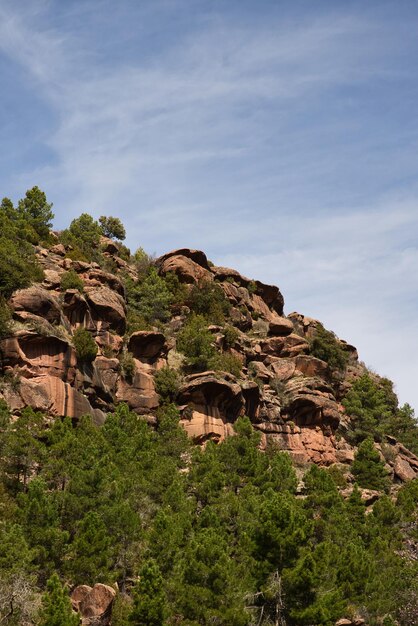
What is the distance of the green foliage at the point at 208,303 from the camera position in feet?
249

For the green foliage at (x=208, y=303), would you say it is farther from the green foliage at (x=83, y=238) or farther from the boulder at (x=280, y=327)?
the green foliage at (x=83, y=238)

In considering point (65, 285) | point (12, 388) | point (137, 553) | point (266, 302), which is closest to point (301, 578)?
point (137, 553)

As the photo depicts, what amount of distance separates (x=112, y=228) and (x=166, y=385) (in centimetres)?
5259

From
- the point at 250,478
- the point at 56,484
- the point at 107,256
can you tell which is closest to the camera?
Answer: the point at 56,484

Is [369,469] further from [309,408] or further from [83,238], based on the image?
[83,238]

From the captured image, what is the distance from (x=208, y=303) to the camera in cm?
7756

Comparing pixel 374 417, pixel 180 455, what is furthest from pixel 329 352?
pixel 180 455

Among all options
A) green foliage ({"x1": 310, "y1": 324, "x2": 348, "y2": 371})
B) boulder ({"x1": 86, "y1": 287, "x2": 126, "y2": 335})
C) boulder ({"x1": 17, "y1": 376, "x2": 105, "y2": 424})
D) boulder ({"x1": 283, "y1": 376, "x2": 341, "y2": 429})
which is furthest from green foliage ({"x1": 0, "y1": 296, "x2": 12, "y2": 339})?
green foliage ({"x1": 310, "y1": 324, "x2": 348, "y2": 371})

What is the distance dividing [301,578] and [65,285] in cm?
3692

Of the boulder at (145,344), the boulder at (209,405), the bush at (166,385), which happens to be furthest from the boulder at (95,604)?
the boulder at (145,344)

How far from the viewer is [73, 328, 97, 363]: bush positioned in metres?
52.3

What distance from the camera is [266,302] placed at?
3698 inches

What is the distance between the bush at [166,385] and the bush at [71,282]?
10.6 m

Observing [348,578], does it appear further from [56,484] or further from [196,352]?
[196,352]
